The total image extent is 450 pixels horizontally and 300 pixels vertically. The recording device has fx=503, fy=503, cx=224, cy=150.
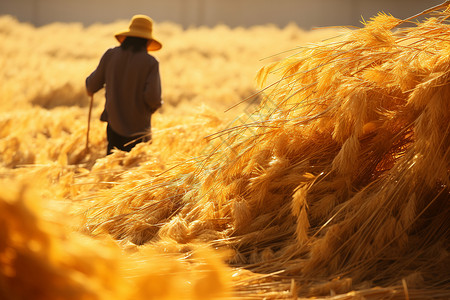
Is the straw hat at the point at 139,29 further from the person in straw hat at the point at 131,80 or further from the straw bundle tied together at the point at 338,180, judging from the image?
the straw bundle tied together at the point at 338,180

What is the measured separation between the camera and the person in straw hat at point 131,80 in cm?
359

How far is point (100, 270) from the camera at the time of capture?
0.76m

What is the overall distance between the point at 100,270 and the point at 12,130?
413 cm

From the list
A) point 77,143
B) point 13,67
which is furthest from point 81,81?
point 77,143

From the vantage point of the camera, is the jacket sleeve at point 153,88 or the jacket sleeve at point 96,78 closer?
the jacket sleeve at point 153,88

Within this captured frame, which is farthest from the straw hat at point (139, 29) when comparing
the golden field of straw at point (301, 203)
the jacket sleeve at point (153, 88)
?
the golden field of straw at point (301, 203)

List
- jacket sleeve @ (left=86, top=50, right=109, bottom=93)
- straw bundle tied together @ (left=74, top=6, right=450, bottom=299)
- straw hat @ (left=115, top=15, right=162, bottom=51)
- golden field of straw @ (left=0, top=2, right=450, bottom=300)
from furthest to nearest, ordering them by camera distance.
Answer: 1. jacket sleeve @ (left=86, top=50, right=109, bottom=93)
2. straw hat @ (left=115, top=15, right=162, bottom=51)
3. straw bundle tied together @ (left=74, top=6, right=450, bottom=299)
4. golden field of straw @ (left=0, top=2, right=450, bottom=300)

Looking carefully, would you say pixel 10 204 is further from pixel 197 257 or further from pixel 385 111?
pixel 385 111

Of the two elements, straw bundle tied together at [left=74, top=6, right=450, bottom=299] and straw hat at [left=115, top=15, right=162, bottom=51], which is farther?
straw hat at [left=115, top=15, right=162, bottom=51]

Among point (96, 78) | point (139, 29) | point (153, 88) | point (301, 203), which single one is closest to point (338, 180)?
point (301, 203)

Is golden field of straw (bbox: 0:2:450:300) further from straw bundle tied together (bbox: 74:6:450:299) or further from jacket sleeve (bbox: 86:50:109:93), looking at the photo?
jacket sleeve (bbox: 86:50:109:93)

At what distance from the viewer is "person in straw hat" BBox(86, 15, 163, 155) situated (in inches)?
141

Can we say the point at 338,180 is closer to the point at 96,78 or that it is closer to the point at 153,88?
the point at 153,88

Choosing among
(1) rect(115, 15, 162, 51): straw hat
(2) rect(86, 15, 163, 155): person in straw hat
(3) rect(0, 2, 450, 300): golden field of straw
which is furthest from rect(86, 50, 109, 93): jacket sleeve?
(3) rect(0, 2, 450, 300): golden field of straw
